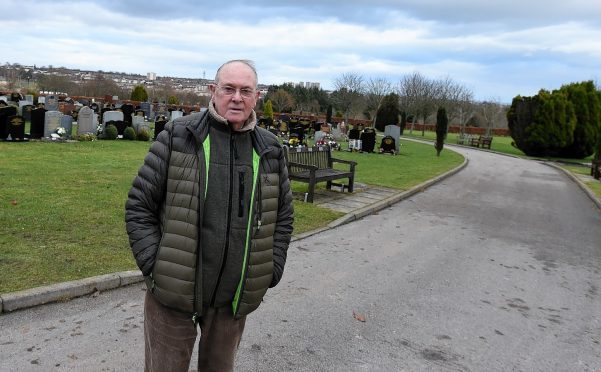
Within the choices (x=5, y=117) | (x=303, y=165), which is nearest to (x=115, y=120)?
(x=5, y=117)

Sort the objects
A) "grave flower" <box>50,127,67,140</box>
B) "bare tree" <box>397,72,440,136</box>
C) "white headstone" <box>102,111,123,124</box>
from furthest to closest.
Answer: "bare tree" <box>397,72,440,136</box>
"white headstone" <box>102,111,123,124</box>
"grave flower" <box>50,127,67,140</box>

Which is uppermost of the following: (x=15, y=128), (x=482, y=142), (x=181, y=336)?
(x=482, y=142)

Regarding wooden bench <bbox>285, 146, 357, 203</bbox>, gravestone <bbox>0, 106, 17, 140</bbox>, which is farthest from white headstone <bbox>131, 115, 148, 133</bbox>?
wooden bench <bbox>285, 146, 357, 203</bbox>

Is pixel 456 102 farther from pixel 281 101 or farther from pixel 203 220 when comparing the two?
pixel 203 220

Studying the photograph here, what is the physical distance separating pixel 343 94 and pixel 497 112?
20953 millimetres

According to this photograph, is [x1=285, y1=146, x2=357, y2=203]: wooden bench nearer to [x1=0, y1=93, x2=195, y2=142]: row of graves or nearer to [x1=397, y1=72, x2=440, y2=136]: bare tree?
[x1=0, y1=93, x2=195, y2=142]: row of graves

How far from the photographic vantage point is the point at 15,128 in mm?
14469

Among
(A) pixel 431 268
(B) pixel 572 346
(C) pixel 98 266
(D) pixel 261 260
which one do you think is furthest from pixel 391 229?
(D) pixel 261 260

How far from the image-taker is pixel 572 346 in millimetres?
4426

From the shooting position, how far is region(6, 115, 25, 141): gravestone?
46.9 feet

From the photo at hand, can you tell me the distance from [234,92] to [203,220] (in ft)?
1.95

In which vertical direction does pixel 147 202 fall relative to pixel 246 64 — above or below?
below

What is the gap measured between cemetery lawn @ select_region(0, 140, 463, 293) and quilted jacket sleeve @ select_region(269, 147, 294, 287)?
2843 millimetres

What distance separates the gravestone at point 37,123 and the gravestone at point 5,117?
3.17 ft
